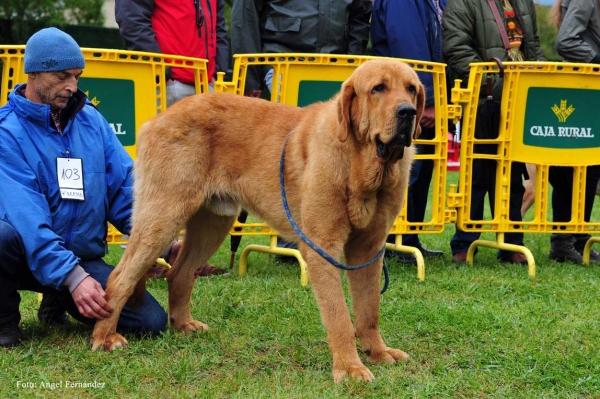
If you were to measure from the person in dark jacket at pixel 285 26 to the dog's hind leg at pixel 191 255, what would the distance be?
219 centimetres

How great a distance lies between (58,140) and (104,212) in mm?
513

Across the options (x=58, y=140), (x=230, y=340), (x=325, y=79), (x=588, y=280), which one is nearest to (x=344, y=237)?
(x=230, y=340)

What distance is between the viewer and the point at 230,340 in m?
4.79

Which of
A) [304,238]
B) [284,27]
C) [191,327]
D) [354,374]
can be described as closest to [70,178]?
[191,327]

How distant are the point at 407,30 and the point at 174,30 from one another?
2.07 m

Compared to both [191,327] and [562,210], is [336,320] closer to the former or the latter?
[191,327]

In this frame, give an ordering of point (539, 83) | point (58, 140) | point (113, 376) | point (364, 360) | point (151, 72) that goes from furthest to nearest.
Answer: point (539, 83), point (151, 72), point (58, 140), point (364, 360), point (113, 376)

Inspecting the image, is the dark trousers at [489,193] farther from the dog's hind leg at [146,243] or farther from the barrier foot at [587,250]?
the dog's hind leg at [146,243]

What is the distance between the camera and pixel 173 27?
705cm

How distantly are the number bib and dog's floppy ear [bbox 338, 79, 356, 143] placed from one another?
5.27 feet

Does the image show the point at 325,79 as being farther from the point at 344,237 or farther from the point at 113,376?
the point at 113,376

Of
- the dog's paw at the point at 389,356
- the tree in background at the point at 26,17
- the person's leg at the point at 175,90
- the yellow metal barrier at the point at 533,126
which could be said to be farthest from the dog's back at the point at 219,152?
the tree in background at the point at 26,17

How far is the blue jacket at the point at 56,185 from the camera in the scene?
442 centimetres

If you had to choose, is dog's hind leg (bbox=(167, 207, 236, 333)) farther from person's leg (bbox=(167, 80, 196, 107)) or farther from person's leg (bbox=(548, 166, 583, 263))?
person's leg (bbox=(548, 166, 583, 263))
